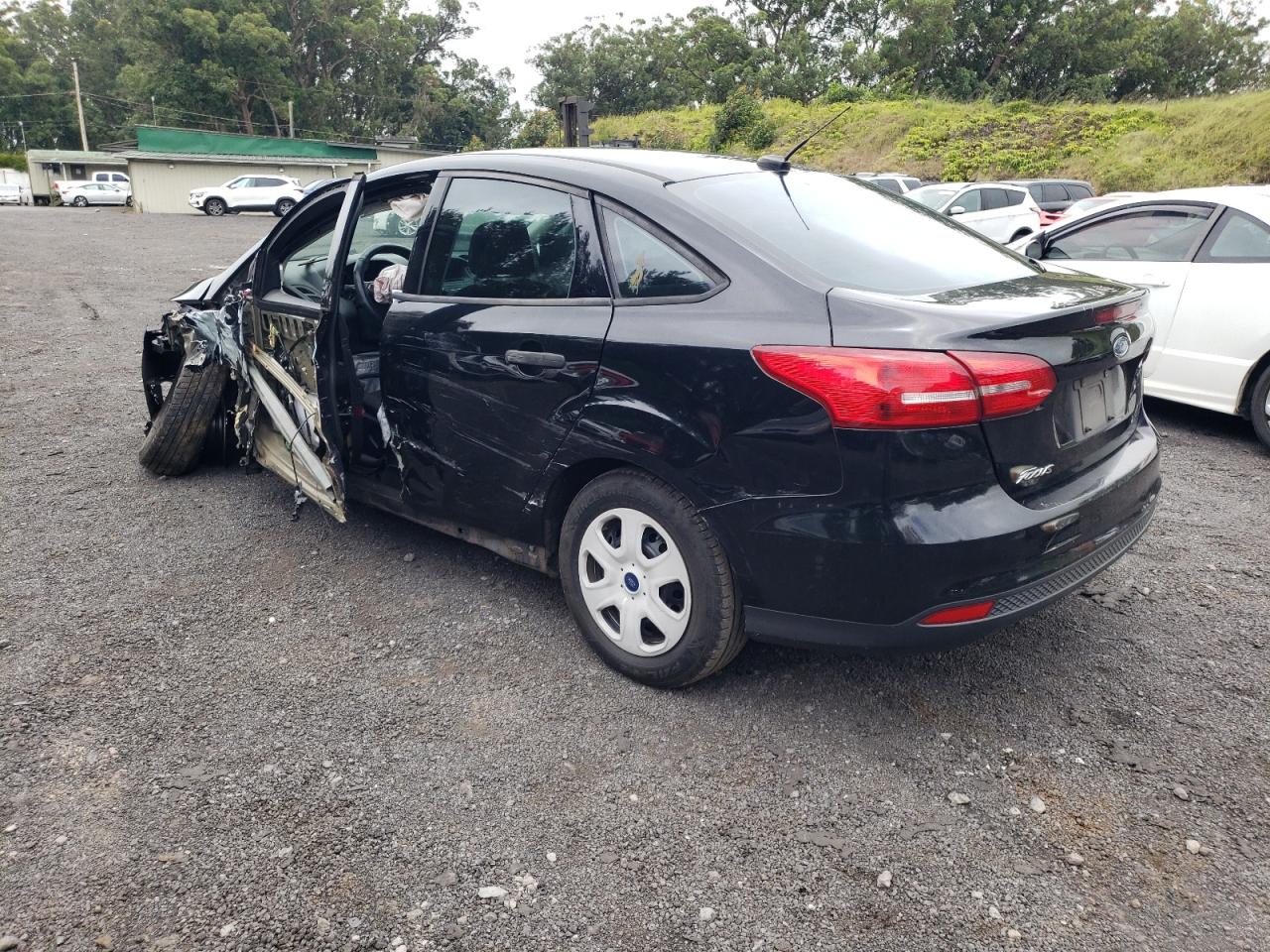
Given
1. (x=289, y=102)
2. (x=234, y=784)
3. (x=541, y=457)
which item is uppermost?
(x=289, y=102)

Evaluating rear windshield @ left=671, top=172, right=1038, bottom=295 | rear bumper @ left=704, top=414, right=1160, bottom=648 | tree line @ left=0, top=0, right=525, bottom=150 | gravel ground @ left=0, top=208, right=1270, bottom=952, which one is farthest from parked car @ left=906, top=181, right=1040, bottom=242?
tree line @ left=0, top=0, right=525, bottom=150

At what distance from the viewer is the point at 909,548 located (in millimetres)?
2285

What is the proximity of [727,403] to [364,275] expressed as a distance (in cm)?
228

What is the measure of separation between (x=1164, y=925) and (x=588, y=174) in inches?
103

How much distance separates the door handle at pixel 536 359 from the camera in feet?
9.41

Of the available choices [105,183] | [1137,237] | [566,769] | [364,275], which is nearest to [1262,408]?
[1137,237]

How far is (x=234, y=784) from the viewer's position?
2.50 m

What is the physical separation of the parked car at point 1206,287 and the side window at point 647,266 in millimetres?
3955

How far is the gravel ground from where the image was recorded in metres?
2.06

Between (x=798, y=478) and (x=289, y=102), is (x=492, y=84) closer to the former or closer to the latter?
(x=289, y=102)

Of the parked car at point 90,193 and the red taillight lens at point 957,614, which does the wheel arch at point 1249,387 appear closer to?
the red taillight lens at point 957,614

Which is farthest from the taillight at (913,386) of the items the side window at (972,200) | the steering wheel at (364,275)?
the side window at (972,200)

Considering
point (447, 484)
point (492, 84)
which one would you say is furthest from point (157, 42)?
point (447, 484)

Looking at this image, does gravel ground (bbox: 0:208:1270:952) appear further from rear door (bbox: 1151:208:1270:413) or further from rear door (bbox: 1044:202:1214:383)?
rear door (bbox: 1044:202:1214:383)
